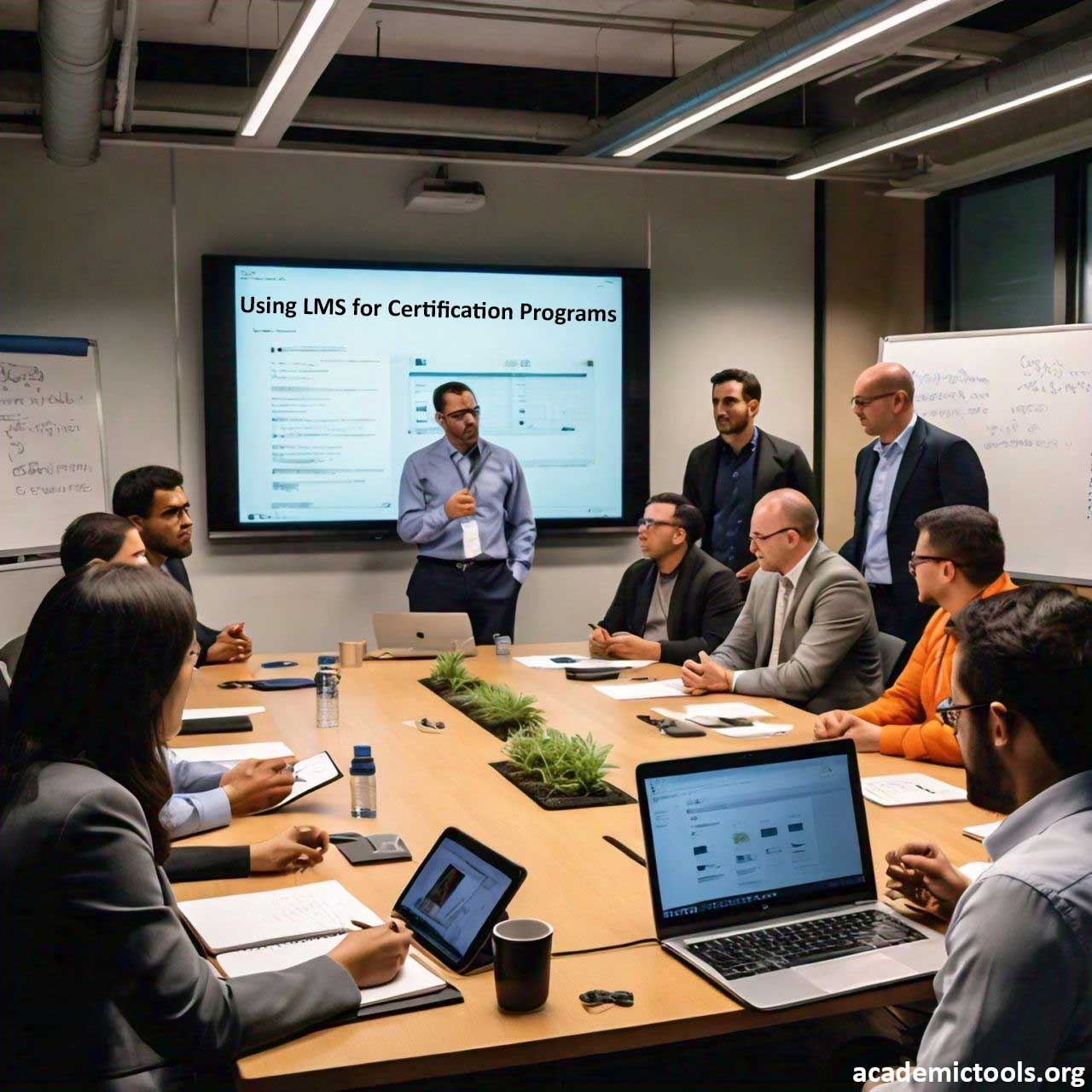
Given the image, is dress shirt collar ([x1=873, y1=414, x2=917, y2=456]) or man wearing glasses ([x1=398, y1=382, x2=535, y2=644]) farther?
man wearing glasses ([x1=398, y1=382, x2=535, y2=644])

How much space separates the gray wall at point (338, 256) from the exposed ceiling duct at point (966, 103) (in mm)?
787

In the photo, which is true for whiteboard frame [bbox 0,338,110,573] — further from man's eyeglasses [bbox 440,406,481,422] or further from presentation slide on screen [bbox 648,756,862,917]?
presentation slide on screen [bbox 648,756,862,917]

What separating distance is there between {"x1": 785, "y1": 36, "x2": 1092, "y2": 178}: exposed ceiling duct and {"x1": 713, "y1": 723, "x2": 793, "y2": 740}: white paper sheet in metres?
2.90

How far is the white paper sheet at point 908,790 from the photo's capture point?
2.55 meters

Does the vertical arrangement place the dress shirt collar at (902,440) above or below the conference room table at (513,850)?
above

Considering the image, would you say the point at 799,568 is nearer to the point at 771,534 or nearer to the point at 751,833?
the point at 771,534

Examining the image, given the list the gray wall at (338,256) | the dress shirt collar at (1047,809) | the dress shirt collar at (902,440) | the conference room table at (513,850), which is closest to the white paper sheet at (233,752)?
the conference room table at (513,850)

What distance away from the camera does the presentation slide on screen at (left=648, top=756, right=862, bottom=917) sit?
1851 millimetres

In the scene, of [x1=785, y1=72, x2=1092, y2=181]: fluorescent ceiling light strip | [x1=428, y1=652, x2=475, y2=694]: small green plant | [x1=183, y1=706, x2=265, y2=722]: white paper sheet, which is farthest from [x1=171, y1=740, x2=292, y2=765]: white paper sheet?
[x1=785, y1=72, x2=1092, y2=181]: fluorescent ceiling light strip

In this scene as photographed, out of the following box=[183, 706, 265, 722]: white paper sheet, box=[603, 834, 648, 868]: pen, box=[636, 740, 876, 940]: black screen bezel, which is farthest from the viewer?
box=[183, 706, 265, 722]: white paper sheet

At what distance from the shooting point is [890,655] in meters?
3.94

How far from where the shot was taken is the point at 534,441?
21.3 feet

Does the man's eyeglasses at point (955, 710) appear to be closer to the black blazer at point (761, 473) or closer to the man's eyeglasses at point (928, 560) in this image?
the man's eyeglasses at point (928, 560)

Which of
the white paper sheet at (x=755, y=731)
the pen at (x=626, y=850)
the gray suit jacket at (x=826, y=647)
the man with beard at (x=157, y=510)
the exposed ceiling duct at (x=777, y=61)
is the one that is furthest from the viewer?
the man with beard at (x=157, y=510)
